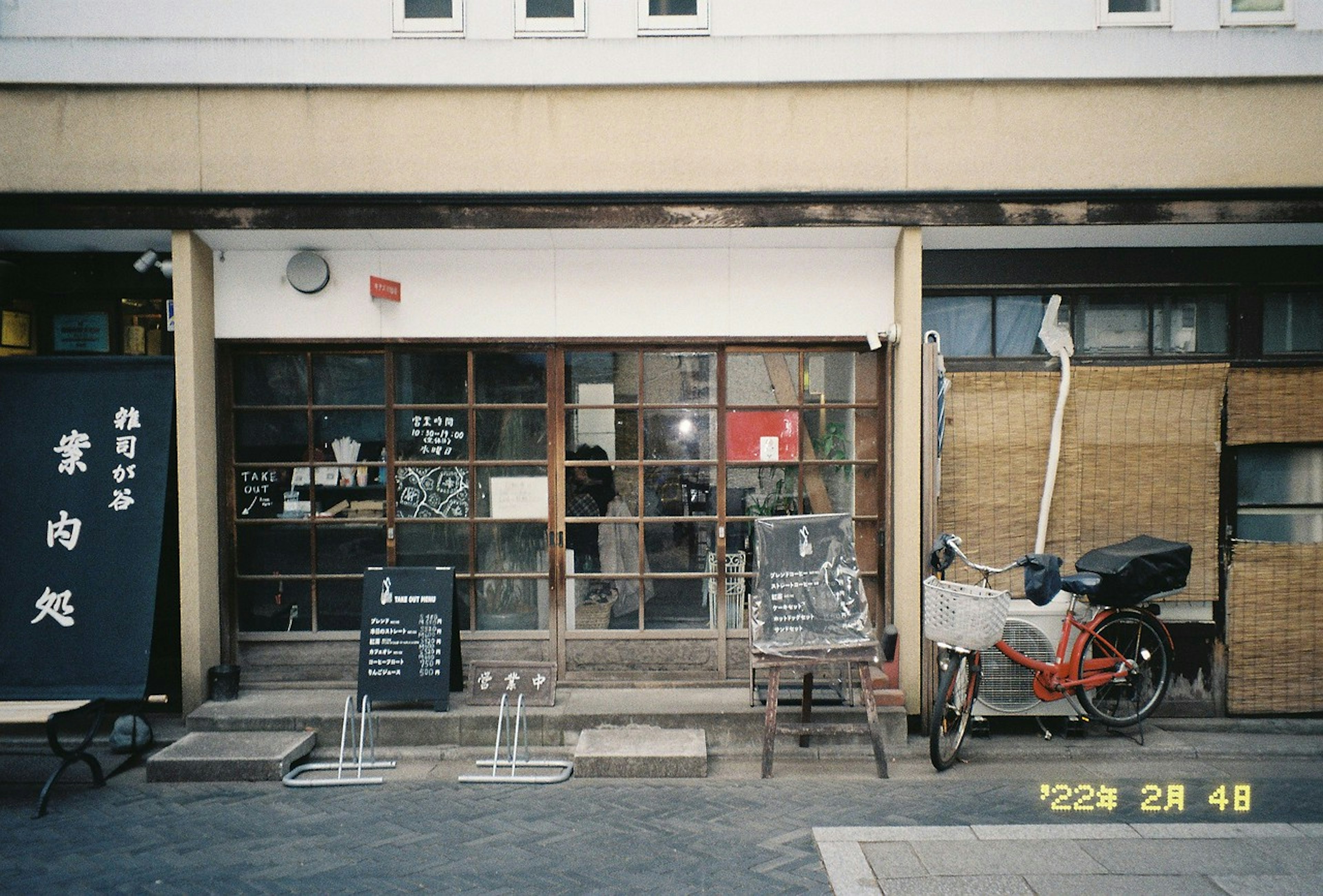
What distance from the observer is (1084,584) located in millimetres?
6590

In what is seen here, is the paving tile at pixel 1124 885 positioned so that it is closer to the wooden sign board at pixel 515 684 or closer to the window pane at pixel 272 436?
the wooden sign board at pixel 515 684

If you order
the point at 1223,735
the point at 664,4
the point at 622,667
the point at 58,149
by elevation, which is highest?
the point at 664,4

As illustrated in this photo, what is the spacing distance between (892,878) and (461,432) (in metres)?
5.05

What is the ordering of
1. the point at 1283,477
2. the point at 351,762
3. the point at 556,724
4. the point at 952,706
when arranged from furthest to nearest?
1. the point at 1283,477
2. the point at 556,724
3. the point at 952,706
4. the point at 351,762

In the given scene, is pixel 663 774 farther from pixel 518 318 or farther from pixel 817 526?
pixel 518 318

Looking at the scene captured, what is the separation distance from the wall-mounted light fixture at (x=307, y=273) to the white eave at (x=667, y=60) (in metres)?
1.46

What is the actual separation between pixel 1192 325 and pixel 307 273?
809cm

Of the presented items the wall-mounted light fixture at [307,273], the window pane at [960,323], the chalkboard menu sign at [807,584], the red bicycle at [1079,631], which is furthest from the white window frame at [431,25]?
the red bicycle at [1079,631]

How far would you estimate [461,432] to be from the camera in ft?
24.9

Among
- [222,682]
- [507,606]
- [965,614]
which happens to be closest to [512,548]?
[507,606]

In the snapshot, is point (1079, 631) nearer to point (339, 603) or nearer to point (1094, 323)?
point (1094, 323)

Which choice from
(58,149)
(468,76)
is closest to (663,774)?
(468,76)

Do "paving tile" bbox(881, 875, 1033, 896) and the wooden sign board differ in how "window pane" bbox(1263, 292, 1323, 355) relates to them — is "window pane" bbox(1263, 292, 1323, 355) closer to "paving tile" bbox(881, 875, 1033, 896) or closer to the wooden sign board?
"paving tile" bbox(881, 875, 1033, 896)

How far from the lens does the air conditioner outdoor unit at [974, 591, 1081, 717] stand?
Answer: 22.6 feet
